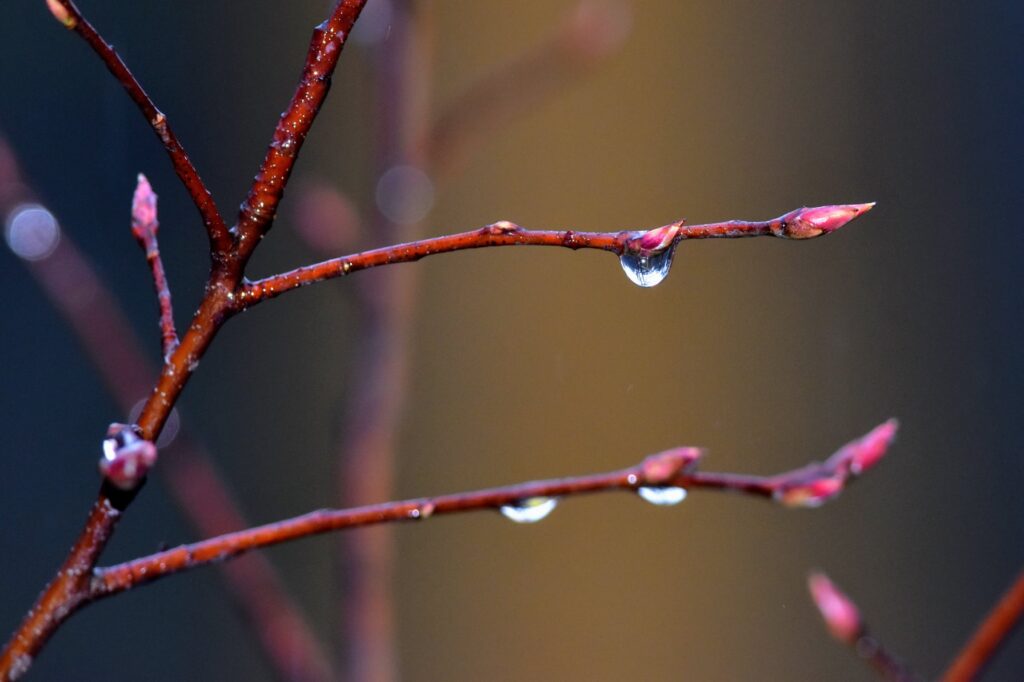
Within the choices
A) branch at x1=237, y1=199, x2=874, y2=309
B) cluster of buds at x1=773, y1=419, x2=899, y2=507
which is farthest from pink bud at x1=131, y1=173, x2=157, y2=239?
cluster of buds at x1=773, y1=419, x2=899, y2=507

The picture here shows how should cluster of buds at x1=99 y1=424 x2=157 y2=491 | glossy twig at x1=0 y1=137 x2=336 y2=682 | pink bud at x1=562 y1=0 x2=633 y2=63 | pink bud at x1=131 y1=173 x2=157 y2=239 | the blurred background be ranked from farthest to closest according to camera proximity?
the blurred background, pink bud at x1=562 y1=0 x2=633 y2=63, glossy twig at x1=0 y1=137 x2=336 y2=682, pink bud at x1=131 y1=173 x2=157 y2=239, cluster of buds at x1=99 y1=424 x2=157 y2=491

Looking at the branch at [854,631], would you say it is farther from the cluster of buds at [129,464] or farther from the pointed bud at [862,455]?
the cluster of buds at [129,464]

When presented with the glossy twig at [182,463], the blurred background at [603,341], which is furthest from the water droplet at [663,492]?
the blurred background at [603,341]

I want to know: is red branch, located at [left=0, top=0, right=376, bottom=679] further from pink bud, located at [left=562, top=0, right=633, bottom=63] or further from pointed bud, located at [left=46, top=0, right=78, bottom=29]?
pink bud, located at [left=562, top=0, right=633, bottom=63]

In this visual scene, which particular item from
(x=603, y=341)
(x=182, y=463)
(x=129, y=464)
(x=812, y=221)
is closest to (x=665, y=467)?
(x=812, y=221)

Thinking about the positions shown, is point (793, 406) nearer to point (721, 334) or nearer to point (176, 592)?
point (721, 334)

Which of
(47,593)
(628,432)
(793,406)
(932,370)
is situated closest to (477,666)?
(628,432)
